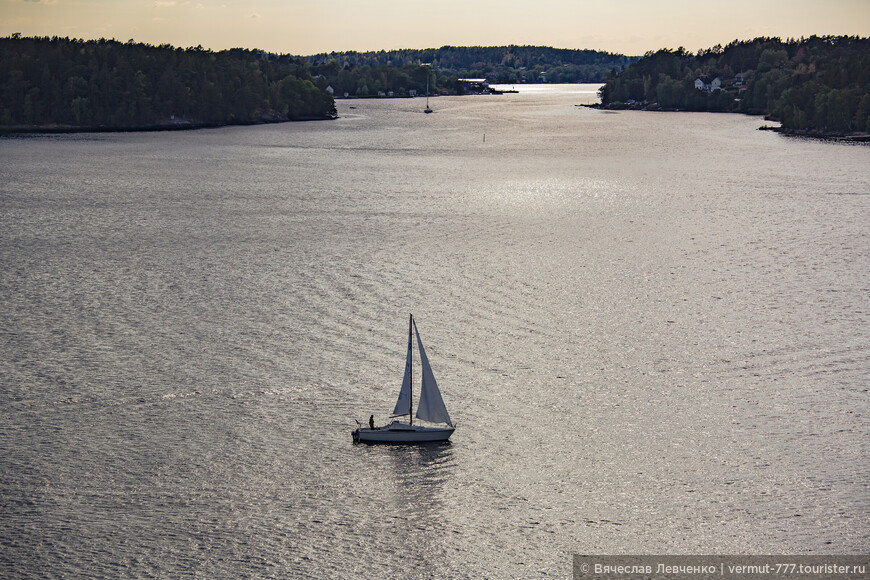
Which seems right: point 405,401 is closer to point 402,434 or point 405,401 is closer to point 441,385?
point 402,434

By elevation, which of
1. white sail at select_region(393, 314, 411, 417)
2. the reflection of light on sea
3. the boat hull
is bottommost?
the reflection of light on sea

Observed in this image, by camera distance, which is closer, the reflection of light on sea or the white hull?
the reflection of light on sea

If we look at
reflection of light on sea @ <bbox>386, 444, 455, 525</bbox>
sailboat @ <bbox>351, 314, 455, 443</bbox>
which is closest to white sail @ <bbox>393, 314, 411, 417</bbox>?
sailboat @ <bbox>351, 314, 455, 443</bbox>

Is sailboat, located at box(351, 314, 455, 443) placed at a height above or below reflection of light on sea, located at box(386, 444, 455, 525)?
above

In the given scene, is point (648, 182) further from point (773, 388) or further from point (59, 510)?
point (59, 510)

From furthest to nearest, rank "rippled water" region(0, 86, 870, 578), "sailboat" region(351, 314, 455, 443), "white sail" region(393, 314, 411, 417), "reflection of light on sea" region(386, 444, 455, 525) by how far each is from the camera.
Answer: "white sail" region(393, 314, 411, 417) < "sailboat" region(351, 314, 455, 443) < "reflection of light on sea" region(386, 444, 455, 525) < "rippled water" region(0, 86, 870, 578)

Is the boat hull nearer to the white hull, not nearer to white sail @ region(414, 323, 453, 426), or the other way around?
the white hull

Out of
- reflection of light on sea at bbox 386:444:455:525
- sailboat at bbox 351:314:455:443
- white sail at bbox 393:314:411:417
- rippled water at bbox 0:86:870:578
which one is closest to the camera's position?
rippled water at bbox 0:86:870:578

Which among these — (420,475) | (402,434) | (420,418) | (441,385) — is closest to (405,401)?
(420,418)

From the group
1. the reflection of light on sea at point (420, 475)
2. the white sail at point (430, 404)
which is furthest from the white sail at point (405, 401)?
the reflection of light on sea at point (420, 475)
